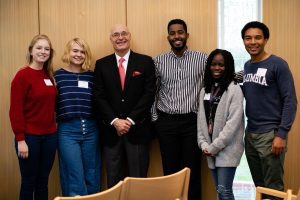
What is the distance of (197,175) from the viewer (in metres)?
3.48

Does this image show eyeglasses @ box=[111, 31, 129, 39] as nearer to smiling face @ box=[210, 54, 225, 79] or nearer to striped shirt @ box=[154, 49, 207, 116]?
striped shirt @ box=[154, 49, 207, 116]

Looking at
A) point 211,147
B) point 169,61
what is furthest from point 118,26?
point 211,147

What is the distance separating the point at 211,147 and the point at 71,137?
137cm

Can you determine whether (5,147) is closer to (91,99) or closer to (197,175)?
(91,99)

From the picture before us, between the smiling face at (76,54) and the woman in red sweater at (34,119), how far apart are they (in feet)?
0.70

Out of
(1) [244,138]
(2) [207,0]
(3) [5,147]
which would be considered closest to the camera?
(1) [244,138]

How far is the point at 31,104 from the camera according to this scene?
312 cm

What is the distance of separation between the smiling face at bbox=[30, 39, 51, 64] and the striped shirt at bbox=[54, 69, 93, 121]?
0.88 feet

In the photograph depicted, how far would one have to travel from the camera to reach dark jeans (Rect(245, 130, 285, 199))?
2781mm

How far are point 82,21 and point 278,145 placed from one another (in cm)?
248

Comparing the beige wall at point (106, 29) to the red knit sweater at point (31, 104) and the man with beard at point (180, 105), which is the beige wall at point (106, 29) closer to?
the man with beard at point (180, 105)

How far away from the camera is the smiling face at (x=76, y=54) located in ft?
11.2

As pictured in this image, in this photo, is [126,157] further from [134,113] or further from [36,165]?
[36,165]

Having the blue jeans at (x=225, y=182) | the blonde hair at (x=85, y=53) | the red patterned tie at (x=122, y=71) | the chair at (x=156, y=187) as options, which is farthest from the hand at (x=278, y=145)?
the blonde hair at (x=85, y=53)
